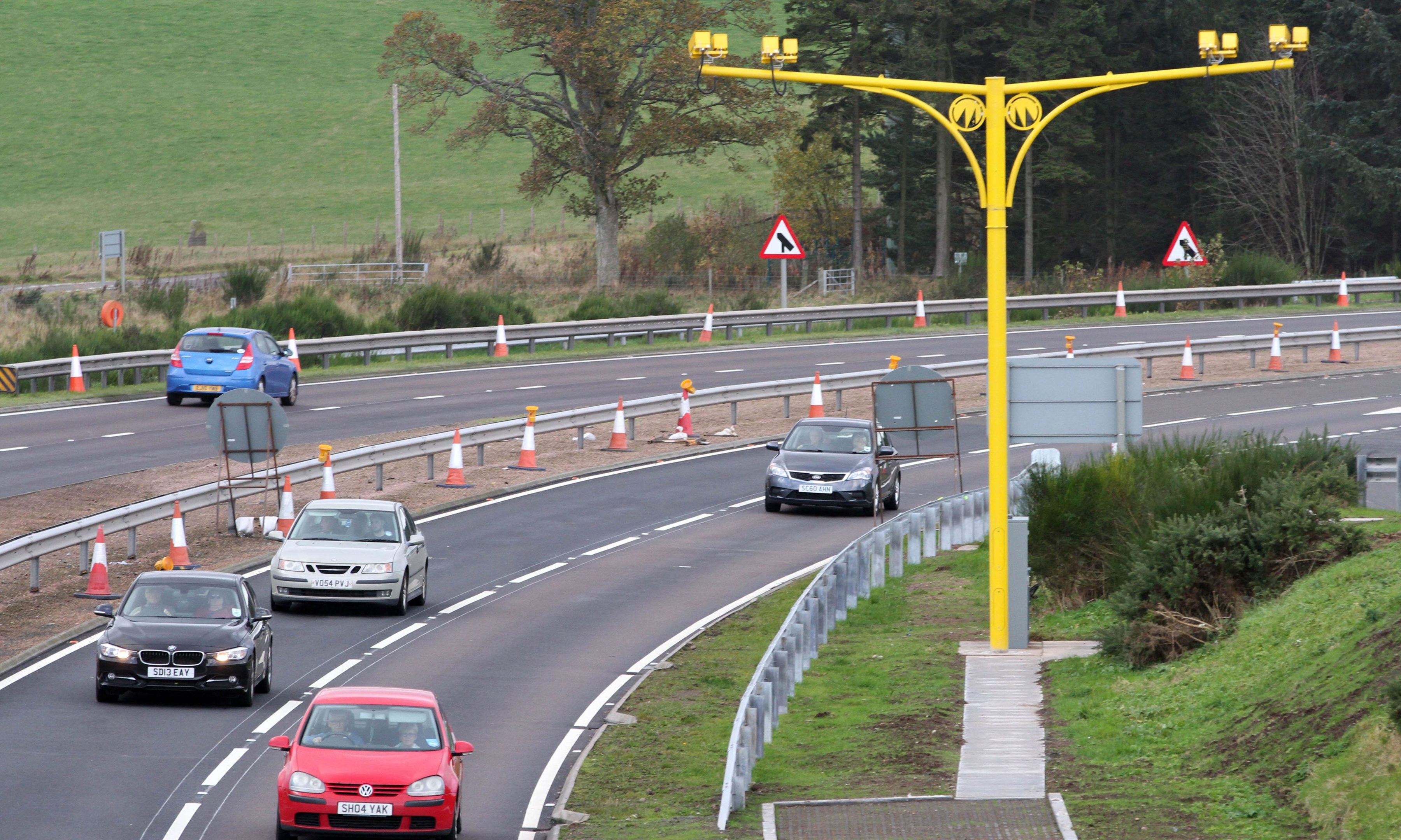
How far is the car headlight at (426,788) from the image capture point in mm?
12641

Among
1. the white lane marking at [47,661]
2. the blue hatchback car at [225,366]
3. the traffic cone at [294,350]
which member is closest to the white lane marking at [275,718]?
the white lane marking at [47,661]

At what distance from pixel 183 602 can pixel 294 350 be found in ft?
72.7

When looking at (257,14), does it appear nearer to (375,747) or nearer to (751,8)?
(751,8)

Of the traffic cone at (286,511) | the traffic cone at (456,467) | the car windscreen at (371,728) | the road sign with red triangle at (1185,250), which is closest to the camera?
the car windscreen at (371,728)

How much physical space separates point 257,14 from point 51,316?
81126 millimetres

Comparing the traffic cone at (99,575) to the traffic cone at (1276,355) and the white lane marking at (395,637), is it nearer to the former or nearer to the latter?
the white lane marking at (395,637)

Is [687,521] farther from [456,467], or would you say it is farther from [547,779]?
[547,779]

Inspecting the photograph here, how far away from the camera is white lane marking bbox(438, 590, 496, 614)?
71.4 feet

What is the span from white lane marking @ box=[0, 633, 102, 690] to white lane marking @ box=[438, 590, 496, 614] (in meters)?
4.06

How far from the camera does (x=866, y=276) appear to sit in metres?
71.8

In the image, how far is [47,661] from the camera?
18781 millimetres

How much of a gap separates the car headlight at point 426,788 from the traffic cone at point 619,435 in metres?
20.3

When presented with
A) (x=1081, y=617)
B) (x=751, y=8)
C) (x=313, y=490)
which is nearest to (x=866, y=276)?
(x=751, y=8)

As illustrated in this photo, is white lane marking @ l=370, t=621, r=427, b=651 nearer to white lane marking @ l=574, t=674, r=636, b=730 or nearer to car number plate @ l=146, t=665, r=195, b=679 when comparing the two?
white lane marking @ l=574, t=674, r=636, b=730
